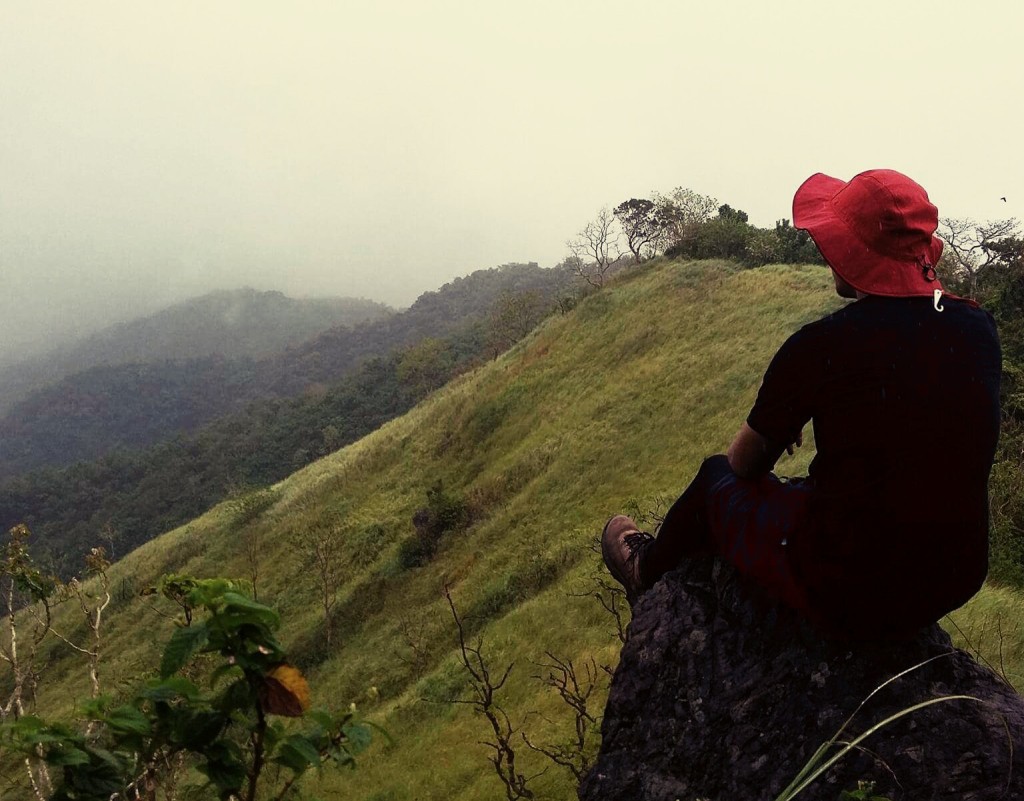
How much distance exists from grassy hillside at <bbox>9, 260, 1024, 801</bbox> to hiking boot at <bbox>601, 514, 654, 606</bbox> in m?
2.83

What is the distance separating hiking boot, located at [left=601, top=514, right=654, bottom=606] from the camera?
3295mm

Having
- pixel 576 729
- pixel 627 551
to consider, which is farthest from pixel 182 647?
pixel 576 729

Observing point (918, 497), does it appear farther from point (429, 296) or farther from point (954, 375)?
point (429, 296)

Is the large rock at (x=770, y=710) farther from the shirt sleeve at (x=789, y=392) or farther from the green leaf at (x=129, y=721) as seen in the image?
the green leaf at (x=129, y=721)

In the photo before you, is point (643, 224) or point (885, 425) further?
point (643, 224)

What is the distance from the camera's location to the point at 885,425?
1.94 metres

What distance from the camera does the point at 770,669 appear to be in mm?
2441

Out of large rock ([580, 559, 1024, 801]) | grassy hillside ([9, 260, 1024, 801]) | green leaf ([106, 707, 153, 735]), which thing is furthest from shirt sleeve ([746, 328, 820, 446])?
grassy hillside ([9, 260, 1024, 801])

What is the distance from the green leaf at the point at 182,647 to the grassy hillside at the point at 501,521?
16.5 feet

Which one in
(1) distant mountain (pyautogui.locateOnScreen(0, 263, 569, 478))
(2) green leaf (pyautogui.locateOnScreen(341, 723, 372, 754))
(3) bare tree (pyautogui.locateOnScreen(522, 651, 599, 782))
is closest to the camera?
(2) green leaf (pyautogui.locateOnScreen(341, 723, 372, 754))

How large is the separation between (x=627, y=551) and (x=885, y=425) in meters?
1.70

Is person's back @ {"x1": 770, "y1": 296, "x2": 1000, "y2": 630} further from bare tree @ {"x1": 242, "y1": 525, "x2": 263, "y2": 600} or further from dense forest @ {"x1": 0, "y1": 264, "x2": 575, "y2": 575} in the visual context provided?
dense forest @ {"x1": 0, "y1": 264, "x2": 575, "y2": 575}

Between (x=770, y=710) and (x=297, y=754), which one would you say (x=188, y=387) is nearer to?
(x=770, y=710)

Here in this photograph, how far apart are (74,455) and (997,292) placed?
15627 cm
